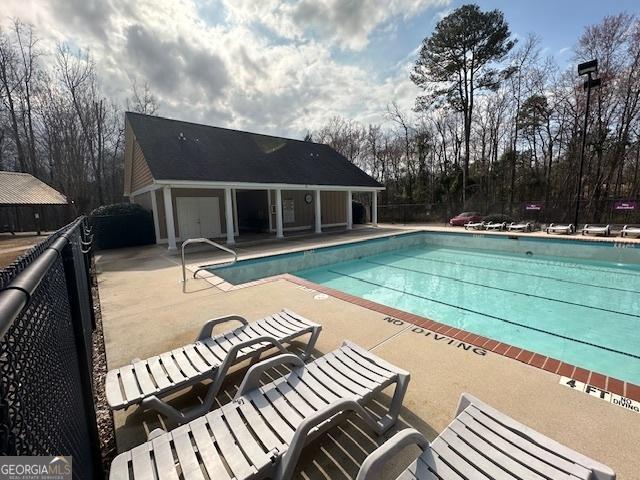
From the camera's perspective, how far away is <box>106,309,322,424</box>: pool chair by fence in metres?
2.35

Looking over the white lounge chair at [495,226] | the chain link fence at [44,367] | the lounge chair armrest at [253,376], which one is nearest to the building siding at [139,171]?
the chain link fence at [44,367]

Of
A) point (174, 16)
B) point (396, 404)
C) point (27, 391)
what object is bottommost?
point (396, 404)

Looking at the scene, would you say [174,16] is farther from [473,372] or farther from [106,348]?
[473,372]

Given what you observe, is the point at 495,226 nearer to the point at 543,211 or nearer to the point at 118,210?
the point at 543,211

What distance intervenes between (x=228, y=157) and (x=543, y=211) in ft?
61.6

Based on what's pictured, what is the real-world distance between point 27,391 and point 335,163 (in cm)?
1989

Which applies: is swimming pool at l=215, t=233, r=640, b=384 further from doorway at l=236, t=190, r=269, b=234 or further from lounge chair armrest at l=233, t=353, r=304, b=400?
doorway at l=236, t=190, r=269, b=234

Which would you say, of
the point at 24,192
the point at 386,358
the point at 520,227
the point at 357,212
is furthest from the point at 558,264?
the point at 24,192

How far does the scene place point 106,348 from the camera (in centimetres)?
373

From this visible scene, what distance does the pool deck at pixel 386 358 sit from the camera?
6.97 feet

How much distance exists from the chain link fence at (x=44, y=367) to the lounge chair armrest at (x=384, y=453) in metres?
1.36

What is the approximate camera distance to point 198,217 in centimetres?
1438

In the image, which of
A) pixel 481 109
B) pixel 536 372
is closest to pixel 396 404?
pixel 536 372

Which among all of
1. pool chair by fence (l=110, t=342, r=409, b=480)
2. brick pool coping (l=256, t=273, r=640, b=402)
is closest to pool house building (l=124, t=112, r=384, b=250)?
brick pool coping (l=256, t=273, r=640, b=402)
